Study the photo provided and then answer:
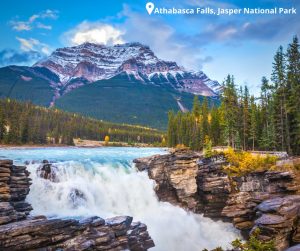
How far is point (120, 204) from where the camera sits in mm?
39188

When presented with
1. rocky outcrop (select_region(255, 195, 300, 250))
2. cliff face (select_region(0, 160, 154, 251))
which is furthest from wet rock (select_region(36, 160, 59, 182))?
rocky outcrop (select_region(255, 195, 300, 250))

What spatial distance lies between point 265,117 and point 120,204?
149 feet

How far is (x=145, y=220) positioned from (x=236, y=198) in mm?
12059

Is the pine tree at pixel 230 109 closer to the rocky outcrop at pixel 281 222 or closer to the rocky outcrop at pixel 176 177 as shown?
the rocky outcrop at pixel 176 177

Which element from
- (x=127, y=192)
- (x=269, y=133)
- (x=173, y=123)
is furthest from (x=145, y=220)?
(x=173, y=123)

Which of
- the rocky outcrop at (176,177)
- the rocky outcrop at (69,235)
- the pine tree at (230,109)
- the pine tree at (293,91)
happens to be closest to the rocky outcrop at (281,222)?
the rocky outcrop at (69,235)

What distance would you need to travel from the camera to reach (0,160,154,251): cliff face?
801 inches

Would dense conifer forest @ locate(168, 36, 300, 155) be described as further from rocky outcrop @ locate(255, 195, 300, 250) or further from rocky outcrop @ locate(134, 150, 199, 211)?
rocky outcrop @ locate(255, 195, 300, 250)

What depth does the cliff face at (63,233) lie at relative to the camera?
20.3m

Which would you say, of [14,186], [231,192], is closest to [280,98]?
[231,192]

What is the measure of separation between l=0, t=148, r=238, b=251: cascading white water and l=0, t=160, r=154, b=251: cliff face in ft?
17.7

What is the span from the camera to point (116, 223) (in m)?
25.4

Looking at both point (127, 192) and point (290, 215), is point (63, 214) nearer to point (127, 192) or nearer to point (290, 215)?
point (127, 192)

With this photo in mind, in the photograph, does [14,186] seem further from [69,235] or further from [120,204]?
[120,204]
